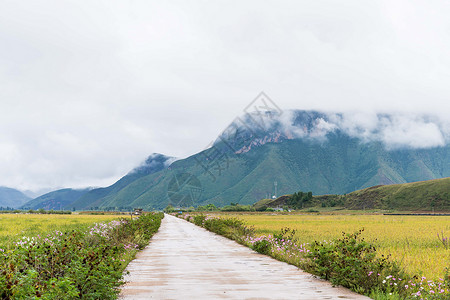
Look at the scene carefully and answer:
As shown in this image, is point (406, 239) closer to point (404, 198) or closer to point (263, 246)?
point (263, 246)

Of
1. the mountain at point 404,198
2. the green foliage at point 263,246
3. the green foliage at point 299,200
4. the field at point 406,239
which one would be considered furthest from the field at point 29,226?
the green foliage at point 299,200

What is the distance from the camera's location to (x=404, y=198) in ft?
490

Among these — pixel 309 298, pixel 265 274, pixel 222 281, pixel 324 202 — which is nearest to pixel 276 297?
pixel 309 298

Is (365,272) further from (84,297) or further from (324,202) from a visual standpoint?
(324,202)

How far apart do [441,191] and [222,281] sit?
149800mm

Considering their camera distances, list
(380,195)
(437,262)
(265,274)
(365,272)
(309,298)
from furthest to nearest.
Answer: (380,195)
(437,262)
(265,274)
(365,272)
(309,298)

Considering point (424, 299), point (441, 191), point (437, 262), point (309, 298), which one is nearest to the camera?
point (424, 299)

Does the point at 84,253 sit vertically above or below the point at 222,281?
above

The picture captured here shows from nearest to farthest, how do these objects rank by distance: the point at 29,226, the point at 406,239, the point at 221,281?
the point at 221,281, the point at 406,239, the point at 29,226

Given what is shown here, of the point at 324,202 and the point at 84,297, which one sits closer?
the point at 84,297

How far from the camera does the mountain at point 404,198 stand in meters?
137

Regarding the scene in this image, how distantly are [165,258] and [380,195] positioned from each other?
161m

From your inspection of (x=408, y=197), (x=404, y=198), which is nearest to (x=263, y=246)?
(x=404, y=198)

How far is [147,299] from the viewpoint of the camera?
8234 millimetres
